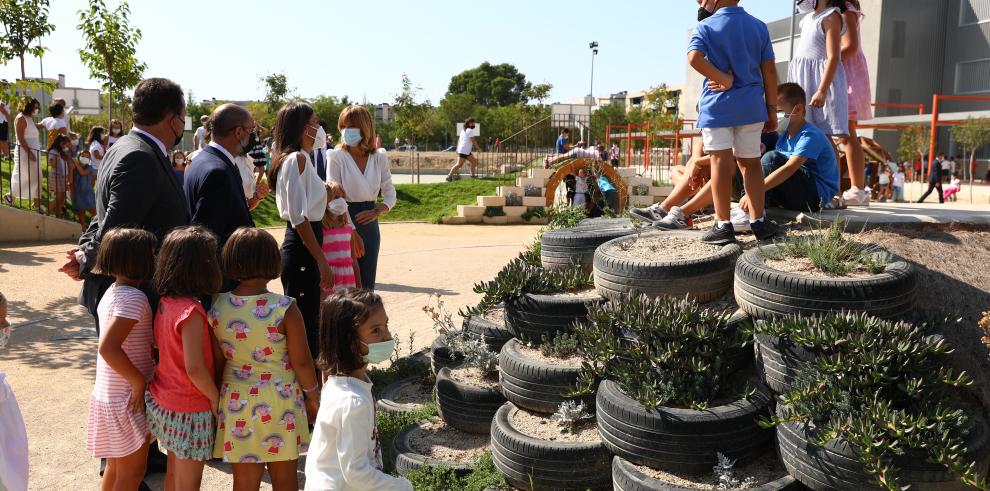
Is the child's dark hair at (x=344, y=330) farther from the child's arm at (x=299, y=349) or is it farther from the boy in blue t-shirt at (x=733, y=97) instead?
the boy in blue t-shirt at (x=733, y=97)

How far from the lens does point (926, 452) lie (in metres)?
2.98

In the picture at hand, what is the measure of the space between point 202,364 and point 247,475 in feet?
1.82

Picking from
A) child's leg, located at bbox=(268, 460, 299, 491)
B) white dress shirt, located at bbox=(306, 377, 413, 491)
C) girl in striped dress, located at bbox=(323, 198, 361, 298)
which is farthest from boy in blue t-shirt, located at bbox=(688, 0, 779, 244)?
child's leg, located at bbox=(268, 460, 299, 491)

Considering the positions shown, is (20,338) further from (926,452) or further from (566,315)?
(926,452)

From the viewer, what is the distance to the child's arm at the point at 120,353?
325 cm

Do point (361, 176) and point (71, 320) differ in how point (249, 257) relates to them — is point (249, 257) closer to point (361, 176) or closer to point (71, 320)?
point (361, 176)

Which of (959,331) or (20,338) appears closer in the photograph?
(959,331)

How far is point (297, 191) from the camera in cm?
455

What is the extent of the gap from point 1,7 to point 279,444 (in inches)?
378

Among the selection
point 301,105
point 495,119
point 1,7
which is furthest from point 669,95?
point 301,105

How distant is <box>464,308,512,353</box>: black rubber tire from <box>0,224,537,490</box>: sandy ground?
155cm

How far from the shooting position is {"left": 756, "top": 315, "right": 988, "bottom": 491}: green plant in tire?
2.97 metres

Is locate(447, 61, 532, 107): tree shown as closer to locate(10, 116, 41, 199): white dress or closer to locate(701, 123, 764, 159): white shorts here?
locate(10, 116, 41, 199): white dress

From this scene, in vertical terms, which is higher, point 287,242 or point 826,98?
point 826,98
